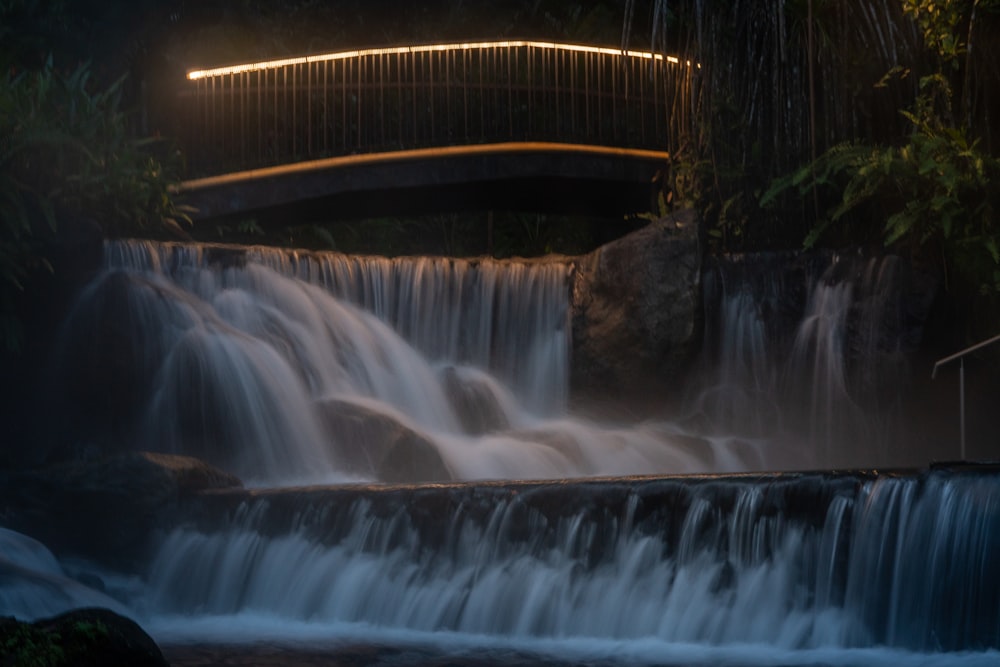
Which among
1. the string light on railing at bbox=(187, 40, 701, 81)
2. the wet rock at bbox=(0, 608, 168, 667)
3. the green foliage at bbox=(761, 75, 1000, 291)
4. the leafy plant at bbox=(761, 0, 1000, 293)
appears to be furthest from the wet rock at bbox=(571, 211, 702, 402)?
the wet rock at bbox=(0, 608, 168, 667)

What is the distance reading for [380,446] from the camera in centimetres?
1139

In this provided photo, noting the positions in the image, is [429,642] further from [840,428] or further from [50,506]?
[840,428]

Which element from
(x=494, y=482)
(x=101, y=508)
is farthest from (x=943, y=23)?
(x=101, y=508)

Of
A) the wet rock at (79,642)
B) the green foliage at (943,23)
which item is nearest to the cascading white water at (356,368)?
the green foliage at (943,23)

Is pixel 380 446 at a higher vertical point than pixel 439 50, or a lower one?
lower

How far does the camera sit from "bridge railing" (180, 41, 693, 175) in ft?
56.6

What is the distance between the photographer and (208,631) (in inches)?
325

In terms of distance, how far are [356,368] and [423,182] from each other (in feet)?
14.5

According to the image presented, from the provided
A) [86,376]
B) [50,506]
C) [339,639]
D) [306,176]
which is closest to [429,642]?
[339,639]

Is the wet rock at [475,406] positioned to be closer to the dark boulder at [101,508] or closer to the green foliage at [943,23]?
the dark boulder at [101,508]

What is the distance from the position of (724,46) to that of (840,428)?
14.9ft

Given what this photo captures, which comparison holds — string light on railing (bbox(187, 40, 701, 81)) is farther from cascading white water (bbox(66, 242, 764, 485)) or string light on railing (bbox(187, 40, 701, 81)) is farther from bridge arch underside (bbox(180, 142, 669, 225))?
cascading white water (bbox(66, 242, 764, 485))

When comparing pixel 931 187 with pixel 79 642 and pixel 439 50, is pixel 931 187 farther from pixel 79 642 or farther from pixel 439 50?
pixel 79 642

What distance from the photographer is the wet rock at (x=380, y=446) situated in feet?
36.6
